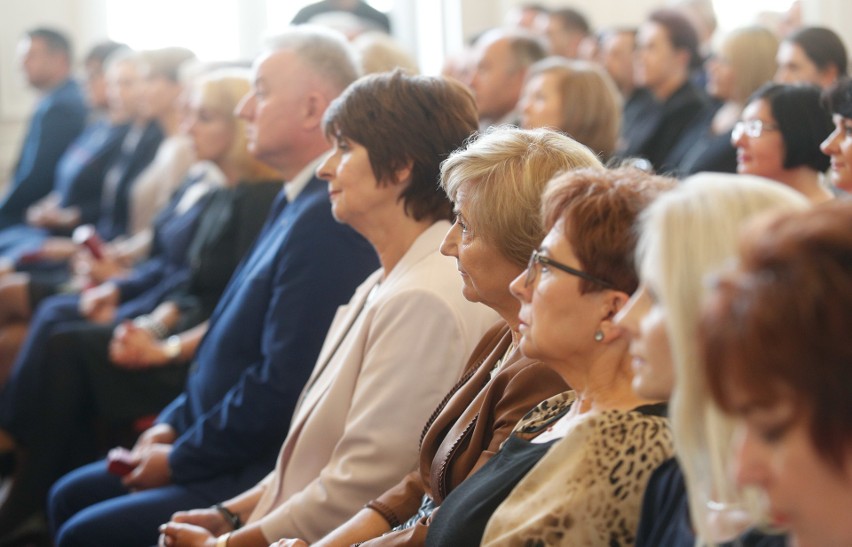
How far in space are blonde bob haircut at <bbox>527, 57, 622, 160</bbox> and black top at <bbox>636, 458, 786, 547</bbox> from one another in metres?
2.40

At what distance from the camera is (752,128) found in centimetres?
285

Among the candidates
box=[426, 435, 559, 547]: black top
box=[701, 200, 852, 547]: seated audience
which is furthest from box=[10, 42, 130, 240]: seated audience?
box=[701, 200, 852, 547]: seated audience

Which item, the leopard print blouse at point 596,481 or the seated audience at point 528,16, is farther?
the seated audience at point 528,16

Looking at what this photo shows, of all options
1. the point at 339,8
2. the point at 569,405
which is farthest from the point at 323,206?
the point at 339,8

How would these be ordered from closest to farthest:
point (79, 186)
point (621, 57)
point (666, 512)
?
point (666, 512) < point (621, 57) < point (79, 186)

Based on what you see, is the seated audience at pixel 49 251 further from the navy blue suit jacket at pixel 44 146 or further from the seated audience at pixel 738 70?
the seated audience at pixel 738 70

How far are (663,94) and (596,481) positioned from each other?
407 centimetres

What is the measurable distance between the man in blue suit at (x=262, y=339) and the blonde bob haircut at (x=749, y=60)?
6.81 ft

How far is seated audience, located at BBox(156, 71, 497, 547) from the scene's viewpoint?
2.07 metres

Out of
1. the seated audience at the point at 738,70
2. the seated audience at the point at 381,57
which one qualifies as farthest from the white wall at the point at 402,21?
the seated audience at the point at 381,57

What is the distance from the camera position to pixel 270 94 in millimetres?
2893

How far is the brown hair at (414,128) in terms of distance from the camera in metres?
2.24

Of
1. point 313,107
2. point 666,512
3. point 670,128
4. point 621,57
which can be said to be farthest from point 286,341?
point 621,57

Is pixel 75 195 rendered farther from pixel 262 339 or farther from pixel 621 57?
pixel 262 339
